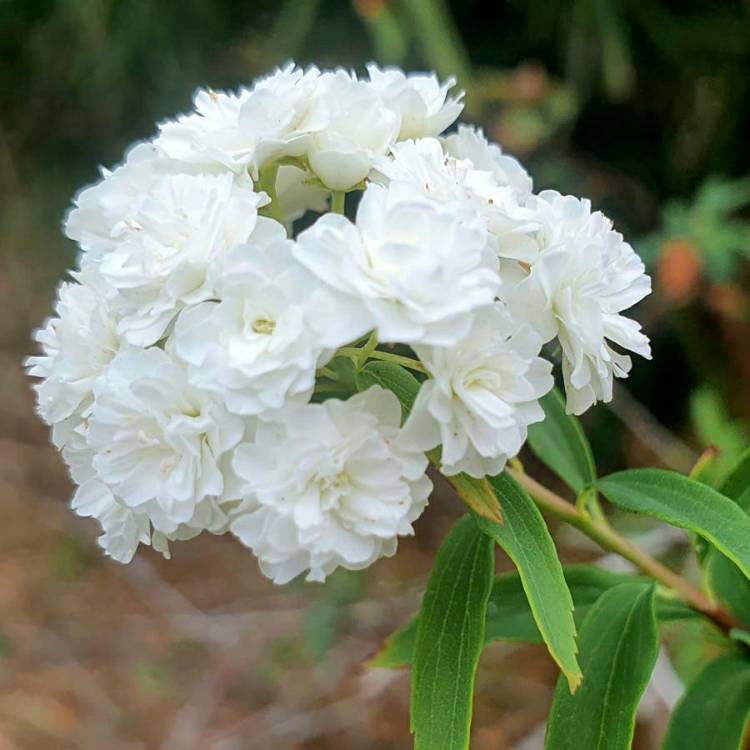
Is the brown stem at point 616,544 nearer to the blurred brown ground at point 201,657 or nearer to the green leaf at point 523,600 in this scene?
the green leaf at point 523,600

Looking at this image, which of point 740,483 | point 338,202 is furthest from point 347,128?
point 740,483

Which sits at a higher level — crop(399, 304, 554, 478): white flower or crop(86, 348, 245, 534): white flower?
crop(399, 304, 554, 478): white flower

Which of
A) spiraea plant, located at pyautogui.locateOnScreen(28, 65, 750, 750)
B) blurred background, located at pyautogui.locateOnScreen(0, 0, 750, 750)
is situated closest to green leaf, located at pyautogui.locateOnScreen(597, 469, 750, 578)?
spiraea plant, located at pyautogui.locateOnScreen(28, 65, 750, 750)

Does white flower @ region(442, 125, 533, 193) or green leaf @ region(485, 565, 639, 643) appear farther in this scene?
green leaf @ region(485, 565, 639, 643)

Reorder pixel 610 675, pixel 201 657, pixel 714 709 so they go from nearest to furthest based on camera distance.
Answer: pixel 610 675 → pixel 714 709 → pixel 201 657

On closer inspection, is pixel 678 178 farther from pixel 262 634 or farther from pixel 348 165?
pixel 348 165

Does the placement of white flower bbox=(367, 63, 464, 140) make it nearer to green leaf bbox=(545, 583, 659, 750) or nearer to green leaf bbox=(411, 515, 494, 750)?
green leaf bbox=(411, 515, 494, 750)

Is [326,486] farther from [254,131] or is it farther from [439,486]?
[439,486]
